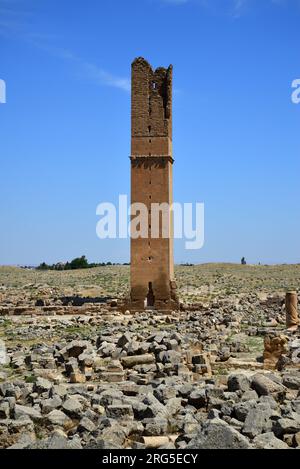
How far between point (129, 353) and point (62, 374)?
194cm

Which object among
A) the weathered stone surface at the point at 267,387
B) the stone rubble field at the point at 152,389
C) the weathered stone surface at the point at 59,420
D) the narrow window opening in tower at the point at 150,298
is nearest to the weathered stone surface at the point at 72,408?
the stone rubble field at the point at 152,389

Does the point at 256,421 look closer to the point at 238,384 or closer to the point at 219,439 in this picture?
the point at 219,439

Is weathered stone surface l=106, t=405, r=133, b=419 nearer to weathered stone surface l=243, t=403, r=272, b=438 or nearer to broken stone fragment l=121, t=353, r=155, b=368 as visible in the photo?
weathered stone surface l=243, t=403, r=272, b=438

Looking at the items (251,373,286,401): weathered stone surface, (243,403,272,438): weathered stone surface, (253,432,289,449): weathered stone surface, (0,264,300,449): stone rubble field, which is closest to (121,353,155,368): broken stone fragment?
(0,264,300,449): stone rubble field

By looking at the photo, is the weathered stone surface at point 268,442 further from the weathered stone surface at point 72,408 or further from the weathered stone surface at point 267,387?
the weathered stone surface at point 72,408

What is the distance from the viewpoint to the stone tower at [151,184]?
30.5 m

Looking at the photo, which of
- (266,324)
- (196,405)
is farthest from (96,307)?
(196,405)

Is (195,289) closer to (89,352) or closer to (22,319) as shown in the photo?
(22,319)

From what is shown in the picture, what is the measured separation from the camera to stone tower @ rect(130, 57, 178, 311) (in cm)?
3055

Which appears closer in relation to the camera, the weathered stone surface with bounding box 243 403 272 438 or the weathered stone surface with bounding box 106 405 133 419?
the weathered stone surface with bounding box 243 403 272 438

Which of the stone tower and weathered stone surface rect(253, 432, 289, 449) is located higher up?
the stone tower

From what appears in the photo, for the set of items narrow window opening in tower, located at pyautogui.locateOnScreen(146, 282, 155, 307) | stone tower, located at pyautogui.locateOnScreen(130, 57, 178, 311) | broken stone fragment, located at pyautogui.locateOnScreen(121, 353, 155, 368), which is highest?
stone tower, located at pyautogui.locateOnScreen(130, 57, 178, 311)

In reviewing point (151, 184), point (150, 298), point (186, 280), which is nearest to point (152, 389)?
point (151, 184)

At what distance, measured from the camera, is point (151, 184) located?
100 feet
